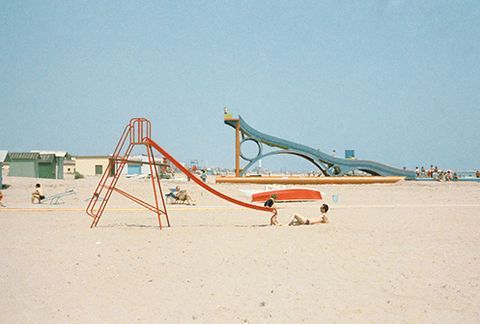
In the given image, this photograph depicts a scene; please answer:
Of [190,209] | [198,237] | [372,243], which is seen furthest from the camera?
[190,209]

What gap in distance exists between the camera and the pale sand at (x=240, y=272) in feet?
18.0

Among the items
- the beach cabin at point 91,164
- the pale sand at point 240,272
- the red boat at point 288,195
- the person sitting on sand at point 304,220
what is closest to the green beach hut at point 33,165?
the beach cabin at point 91,164

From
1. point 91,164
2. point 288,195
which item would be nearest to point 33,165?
point 91,164

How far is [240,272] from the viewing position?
7.12m

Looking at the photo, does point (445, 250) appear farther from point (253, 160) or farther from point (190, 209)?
point (253, 160)

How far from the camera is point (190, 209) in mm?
17438

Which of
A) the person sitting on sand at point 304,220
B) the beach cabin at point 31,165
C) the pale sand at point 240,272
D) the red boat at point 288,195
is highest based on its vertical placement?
the beach cabin at point 31,165

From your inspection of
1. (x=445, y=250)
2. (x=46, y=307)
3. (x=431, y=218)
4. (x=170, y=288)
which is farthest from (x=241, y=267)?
(x=431, y=218)

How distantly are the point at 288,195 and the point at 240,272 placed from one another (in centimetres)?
1397

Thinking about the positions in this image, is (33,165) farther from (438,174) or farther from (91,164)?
(438,174)

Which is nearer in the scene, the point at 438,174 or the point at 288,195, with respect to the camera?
the point at 288,195

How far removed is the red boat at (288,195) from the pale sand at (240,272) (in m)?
8.15

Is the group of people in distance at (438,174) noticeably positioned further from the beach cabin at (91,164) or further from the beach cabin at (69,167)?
the beach cabin at (69,167)

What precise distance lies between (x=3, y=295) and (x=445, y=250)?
25.1 feet
